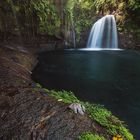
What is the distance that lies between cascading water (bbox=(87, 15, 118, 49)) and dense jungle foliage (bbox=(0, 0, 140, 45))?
1.50 feet

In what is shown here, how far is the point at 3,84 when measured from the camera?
6.05 metres

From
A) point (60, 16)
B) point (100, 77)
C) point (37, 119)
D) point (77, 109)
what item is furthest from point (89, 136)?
point (60, 16)

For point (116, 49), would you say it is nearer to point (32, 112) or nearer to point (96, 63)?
point (96, 63)

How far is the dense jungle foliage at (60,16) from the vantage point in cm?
1351

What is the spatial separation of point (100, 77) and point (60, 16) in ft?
24.1

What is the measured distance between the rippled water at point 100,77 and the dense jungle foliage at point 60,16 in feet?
5.40

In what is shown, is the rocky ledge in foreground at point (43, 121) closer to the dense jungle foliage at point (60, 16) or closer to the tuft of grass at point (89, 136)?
the tuft of grass at point (89, 136)

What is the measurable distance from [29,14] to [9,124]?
1081cm

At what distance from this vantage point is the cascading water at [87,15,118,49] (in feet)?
56.1

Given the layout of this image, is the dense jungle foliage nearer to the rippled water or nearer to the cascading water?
the cascading water

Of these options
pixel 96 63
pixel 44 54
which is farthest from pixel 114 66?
pixel 44 54

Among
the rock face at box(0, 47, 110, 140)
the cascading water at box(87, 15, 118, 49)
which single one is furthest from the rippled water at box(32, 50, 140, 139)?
the rock face at box(0, 47, 110, 140)

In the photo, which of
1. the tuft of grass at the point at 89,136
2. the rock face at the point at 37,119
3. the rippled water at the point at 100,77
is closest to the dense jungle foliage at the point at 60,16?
the rippled water at the point at 100,77

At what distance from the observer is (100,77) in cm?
1012
